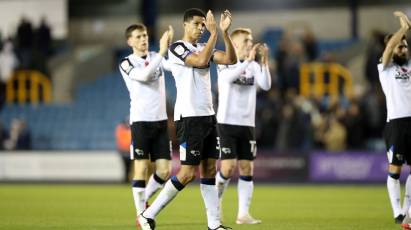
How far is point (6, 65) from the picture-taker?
2942cm

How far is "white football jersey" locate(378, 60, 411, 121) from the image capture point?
40.1 feet

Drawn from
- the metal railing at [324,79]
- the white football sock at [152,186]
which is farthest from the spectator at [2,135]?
the white football sock at [152,186]

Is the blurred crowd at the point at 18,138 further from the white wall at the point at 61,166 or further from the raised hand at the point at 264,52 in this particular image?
the raised hand at the point at 264,52

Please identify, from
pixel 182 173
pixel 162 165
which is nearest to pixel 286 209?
pixel 162 165

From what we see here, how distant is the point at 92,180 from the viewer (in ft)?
82.1

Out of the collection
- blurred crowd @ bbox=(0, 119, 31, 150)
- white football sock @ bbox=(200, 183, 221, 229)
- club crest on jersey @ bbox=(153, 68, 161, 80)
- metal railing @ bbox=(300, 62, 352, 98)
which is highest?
club crest on jersey @ bbox=(153, 68, 161, 80)

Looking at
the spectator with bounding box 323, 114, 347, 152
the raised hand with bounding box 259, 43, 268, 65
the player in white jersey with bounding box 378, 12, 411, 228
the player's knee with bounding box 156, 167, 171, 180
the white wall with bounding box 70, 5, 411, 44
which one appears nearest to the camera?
the player in white jersey with bounding box 378, 12, 411, 228

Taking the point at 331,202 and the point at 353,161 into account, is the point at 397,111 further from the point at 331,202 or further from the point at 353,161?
the point at 353,161

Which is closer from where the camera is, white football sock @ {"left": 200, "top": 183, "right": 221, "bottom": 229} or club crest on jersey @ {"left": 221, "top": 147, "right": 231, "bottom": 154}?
white football sock @ {"left": 200, "top": 183, "right": 221, "bottom": 229}

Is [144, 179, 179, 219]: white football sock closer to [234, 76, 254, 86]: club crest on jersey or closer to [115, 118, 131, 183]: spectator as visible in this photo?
[234, 76, 254, 86]: club crest on jersey

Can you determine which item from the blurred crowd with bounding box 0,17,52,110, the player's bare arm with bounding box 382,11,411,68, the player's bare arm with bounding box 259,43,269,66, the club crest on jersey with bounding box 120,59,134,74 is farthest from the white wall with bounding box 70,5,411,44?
the club crest on jersey with bounding box 120,59,134,74

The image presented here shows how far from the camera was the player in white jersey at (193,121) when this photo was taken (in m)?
10.6

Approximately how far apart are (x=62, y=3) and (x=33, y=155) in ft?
18.8

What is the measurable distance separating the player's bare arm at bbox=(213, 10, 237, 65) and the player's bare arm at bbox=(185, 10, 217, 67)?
101mm
